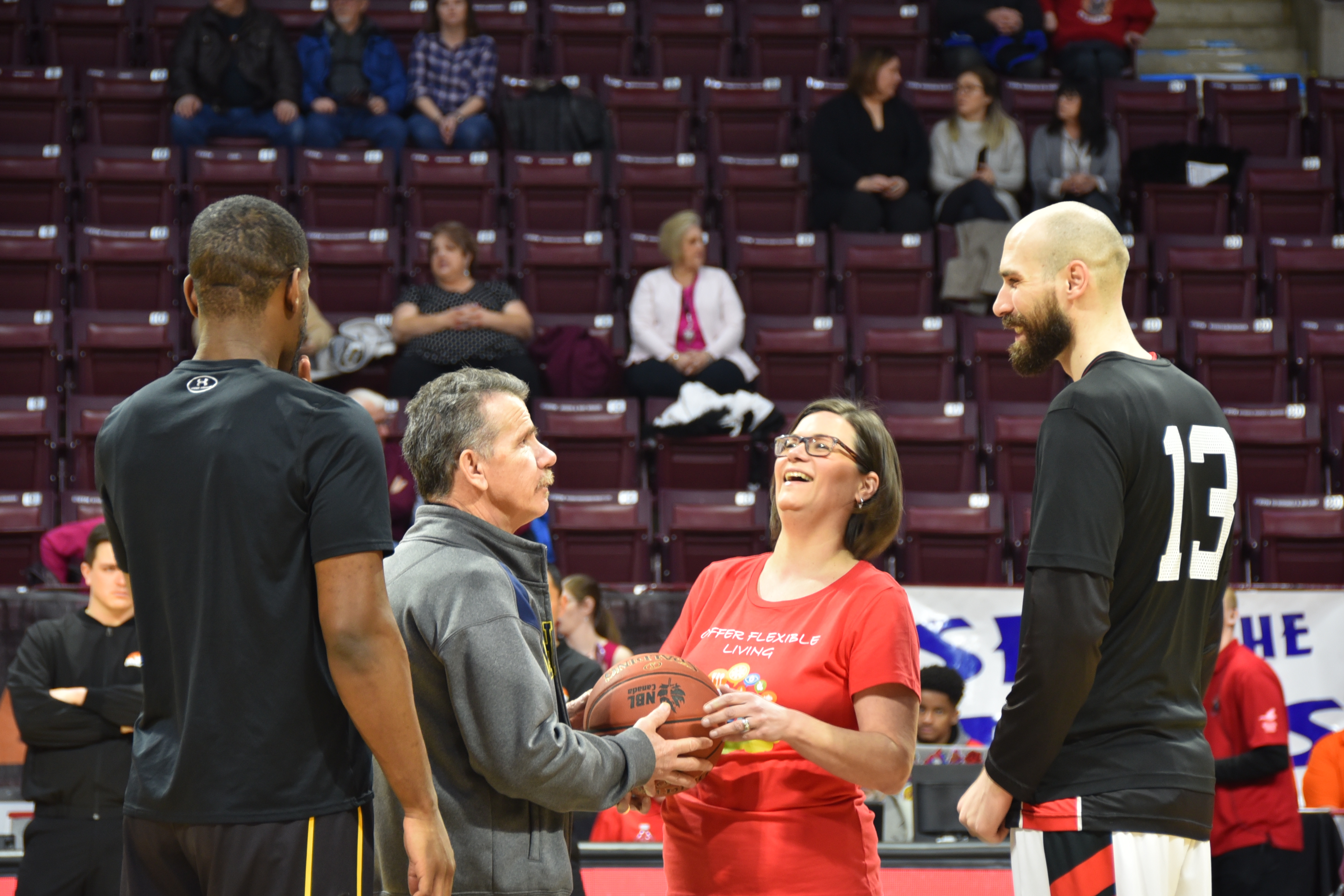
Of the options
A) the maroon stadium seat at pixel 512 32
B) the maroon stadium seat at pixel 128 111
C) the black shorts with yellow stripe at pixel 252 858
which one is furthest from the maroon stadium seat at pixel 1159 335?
the black shorts with yellow stripe at pixel 252 858

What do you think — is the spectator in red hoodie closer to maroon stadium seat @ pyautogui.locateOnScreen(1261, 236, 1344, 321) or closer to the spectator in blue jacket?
maroon stadium seat @ pyautogui.locateOnScreen(1261, 236, 1344, 321)

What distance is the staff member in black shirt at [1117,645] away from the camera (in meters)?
2.01

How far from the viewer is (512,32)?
29.9ft

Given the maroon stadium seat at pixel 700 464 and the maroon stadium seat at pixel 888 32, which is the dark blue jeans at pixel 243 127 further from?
the maroon stadium seat at pixel 888 32

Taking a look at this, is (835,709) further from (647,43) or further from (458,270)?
(647,43)

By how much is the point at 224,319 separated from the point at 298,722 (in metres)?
0.57

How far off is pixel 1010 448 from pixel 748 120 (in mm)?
3121

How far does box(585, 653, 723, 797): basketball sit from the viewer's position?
221 centimetres

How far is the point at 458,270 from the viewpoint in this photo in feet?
22.8

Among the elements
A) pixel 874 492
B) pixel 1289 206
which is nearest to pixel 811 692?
pixel 874 492

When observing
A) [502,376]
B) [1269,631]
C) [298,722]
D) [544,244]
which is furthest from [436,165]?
[298,722]

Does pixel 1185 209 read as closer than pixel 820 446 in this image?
No

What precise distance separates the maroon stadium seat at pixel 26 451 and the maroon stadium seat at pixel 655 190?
3317mm

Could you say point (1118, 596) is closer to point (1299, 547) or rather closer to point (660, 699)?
point (660, 699)
